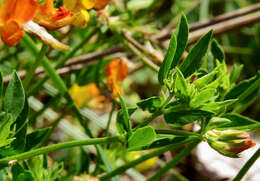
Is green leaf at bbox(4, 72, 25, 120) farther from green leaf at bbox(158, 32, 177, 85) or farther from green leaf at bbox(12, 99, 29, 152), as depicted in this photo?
green leaf at bbox(158, 32, 177, 85)

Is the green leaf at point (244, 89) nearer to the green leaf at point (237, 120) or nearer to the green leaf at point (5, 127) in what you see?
the green leaf at point (237, 120)

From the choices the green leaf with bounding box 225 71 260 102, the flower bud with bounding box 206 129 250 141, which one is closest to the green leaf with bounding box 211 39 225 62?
the green leaf with bounding box 225 71 260 102

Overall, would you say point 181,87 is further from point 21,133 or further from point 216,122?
point 21,133

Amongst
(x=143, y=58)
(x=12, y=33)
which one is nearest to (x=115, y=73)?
(x=143, y=58)

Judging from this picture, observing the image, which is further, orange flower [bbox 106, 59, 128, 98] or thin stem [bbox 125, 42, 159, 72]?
thin stem [bbox 125, 42, 159, 72]

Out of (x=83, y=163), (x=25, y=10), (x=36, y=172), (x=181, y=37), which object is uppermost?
(x=25, y=10)

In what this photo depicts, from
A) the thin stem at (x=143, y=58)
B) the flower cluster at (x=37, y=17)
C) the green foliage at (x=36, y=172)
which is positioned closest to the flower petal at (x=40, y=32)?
the flower cluster at (x=37, y=17)

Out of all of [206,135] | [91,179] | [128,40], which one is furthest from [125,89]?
[206,135]
